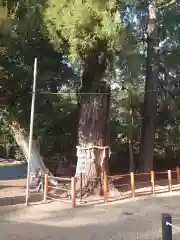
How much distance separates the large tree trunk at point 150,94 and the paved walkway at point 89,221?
22.7ft

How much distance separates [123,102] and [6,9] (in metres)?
12.3

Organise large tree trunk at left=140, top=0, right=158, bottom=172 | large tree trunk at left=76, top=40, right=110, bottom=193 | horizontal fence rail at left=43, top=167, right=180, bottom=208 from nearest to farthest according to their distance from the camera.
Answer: horizontal fence rail at left=43, top=167, right=180, bottom=208, large tree trunk at left=76, top=40, right=110, bottom=193, large tree trunk at left=140, top=0, right=158, bottom=172

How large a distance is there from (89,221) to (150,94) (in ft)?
36.9

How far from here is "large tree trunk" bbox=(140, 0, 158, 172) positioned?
63.5 ft

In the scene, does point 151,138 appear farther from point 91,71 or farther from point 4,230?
point 4,230

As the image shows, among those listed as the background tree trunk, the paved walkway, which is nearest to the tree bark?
the paved walkway

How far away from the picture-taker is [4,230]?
8.34 meters

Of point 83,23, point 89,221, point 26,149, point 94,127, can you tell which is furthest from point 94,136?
point 89,221

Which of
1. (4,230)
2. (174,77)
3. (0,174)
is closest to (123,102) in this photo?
(174,77)

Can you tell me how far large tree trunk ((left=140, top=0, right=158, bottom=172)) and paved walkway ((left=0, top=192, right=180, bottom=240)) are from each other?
22.7ft

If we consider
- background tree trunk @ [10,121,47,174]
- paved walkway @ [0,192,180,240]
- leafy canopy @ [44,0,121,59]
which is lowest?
paved walkway @ [0,192,180,240]

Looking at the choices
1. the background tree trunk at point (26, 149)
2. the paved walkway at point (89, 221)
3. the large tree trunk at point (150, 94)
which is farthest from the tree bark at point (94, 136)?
the large tree trunk at point (150, 94)

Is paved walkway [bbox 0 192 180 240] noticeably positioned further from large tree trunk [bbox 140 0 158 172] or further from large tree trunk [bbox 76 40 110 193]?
large tree trunk [bbox 140 0 158 172]

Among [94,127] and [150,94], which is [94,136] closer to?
[94,127]
